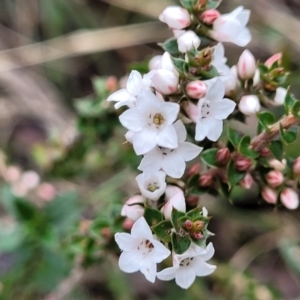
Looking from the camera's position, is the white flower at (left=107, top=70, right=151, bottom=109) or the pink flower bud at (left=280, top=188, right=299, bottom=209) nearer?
the white flower at (left=107, top=70, right=151, bottom=109)

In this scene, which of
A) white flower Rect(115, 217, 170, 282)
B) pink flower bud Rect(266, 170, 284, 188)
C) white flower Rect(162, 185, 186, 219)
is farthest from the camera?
pink flower bud Rect(266, 170, 284, 188)

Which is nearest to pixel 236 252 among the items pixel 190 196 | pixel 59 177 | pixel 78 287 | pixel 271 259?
pixel 271 259

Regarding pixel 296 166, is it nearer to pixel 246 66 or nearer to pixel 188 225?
pixel 246 66

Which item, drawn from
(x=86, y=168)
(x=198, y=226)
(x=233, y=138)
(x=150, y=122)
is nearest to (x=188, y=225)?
(x=198, y=226)

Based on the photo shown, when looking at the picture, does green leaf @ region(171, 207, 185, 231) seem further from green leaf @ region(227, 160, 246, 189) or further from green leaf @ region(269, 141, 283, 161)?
green leaf @ region(269, 141, 283, 161)

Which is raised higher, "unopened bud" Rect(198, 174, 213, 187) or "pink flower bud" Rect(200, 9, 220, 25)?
"pink flower bud" Rect(200, 9, 220, 25)

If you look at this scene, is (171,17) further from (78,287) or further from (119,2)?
(119,2)

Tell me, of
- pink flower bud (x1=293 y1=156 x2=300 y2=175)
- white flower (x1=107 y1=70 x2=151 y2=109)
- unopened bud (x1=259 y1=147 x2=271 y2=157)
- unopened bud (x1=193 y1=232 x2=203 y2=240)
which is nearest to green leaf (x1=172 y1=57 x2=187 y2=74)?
white flower (x1=107 y1=70 x2=151 y2=109)
